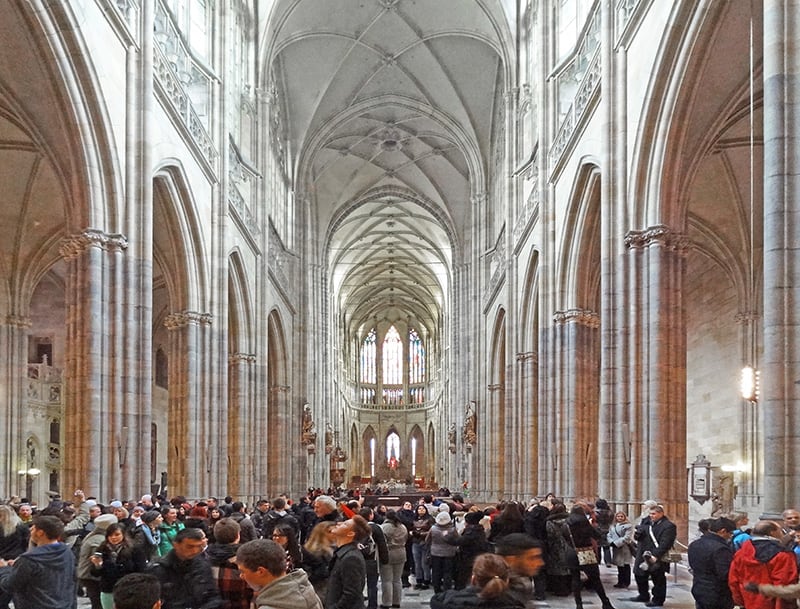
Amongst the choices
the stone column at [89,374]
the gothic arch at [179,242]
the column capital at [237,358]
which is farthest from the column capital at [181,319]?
the stone column at [89,374]

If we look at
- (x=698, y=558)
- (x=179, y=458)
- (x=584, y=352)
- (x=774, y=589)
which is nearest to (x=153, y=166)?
(x=179, y=458)

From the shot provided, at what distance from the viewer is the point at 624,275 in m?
16.0

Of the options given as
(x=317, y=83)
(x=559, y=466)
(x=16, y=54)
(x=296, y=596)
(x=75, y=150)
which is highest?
(x=317, y=83)

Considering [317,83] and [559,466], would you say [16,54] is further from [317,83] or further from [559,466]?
[317,83]

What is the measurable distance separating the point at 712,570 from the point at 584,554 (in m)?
3.24

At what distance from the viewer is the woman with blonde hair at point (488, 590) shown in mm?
4289

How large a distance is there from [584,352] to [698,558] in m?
14.2

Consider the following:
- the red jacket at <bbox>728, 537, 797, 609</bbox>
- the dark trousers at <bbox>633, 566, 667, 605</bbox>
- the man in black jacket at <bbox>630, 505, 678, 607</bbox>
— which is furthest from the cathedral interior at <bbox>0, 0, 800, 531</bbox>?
the red jacket at <bbox>728, 537, 797, 609</bbox>

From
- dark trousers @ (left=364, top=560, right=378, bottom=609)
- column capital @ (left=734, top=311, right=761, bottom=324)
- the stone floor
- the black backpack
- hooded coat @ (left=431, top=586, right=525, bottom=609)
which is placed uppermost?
column capital @ (left=734, top=311, right=761, bottom=324)

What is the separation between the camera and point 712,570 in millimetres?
8227

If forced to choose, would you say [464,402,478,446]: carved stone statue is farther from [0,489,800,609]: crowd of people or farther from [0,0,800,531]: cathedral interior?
[0,489,800,609]: crowd of people

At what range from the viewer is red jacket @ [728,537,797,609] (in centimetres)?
693

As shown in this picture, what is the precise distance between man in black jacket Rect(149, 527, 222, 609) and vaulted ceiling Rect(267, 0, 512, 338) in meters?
27.5

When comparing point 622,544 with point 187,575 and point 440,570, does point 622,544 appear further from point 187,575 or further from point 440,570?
point 187,575
